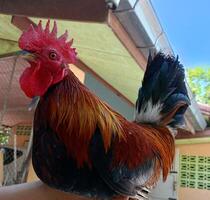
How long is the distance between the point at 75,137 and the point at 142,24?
2.77ft

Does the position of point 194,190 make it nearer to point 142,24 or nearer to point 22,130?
point 22,130

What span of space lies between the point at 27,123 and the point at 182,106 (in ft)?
9.07

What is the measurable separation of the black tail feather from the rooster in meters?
0.45

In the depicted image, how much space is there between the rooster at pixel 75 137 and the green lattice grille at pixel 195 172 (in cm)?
382

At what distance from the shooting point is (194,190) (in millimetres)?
5156

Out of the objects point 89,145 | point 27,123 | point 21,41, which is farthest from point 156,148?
point 27,123

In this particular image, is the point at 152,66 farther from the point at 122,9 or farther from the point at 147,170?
the point at 147,170

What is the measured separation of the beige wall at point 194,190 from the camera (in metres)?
5.06

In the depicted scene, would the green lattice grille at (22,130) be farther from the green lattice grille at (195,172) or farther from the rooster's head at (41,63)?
the rooster's head at (41,63)

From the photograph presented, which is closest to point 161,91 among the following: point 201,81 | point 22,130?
point 22,130

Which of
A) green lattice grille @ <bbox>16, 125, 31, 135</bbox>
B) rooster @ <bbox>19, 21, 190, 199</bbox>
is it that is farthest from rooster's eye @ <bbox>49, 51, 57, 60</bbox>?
green lattice grille @ <bbox>16, 125, 31, 135</bbox>

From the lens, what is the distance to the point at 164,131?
74.6 inches

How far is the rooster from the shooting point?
1140 millimetres

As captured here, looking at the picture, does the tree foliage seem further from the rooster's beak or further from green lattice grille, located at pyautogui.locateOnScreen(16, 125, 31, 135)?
the rooster's beak
